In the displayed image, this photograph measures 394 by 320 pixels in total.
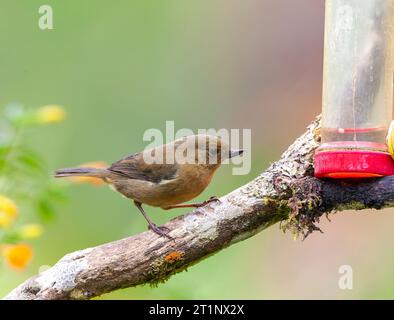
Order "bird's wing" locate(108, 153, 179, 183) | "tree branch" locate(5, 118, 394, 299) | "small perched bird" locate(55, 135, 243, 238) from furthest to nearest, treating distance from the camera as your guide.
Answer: "bird's wing" locate(108, 153, 179, 183), "small perched bird" locate(55, 135, 243, 238), "tree branch" locate(5, 118, 394, 299)

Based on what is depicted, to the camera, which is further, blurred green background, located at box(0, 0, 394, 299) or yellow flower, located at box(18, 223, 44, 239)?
blurred green background, located at box(0, 0, 394, 299)

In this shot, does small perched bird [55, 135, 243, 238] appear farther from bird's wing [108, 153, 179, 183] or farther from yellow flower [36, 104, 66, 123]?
yellow flower [36, 104, 66, 123]

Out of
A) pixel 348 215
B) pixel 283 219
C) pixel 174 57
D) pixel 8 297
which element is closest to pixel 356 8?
pixel 283 219

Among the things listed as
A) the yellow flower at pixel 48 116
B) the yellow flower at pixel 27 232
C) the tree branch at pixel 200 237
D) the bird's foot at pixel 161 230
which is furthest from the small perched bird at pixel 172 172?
the yellow flower at pixel 27 232

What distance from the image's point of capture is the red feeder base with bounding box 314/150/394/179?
5.04m

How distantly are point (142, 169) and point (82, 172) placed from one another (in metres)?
0.48

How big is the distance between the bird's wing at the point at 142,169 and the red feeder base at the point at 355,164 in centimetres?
149

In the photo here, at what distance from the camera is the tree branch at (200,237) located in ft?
17.0

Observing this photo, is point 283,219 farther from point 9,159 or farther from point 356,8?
point 9,159

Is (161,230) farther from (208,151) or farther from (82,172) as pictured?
(82,172)

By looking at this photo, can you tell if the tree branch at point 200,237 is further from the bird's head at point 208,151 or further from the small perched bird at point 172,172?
the bird's head at point 208,151

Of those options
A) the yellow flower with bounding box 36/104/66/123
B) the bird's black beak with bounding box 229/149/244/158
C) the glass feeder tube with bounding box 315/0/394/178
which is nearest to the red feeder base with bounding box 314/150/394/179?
the glass feeder tube with bounding box 315/0/394/178

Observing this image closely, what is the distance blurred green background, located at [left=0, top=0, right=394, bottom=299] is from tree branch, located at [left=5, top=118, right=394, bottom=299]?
6.12ft

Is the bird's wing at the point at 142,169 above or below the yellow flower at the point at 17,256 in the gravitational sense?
above
